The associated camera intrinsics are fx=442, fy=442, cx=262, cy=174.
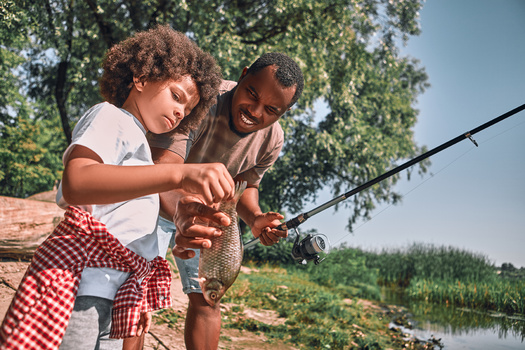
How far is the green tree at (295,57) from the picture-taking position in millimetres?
10328

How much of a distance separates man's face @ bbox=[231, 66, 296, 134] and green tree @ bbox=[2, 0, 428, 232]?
22.6 ft

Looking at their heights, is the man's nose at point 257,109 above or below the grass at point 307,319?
above

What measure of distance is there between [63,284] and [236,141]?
1727 mm

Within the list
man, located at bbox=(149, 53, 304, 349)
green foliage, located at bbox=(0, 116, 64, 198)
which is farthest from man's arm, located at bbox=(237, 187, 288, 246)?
green foliage, located at bbox=(0, 116, 64, 198)

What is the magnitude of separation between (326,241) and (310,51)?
28.0 feet

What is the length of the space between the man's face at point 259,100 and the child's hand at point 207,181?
4.82ft

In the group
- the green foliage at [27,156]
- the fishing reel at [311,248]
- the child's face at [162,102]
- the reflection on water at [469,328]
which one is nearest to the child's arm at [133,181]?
the child's face at [162,102]

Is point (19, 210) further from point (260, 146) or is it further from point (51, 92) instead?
point (51, 92)

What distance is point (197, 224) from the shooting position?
1.74 m

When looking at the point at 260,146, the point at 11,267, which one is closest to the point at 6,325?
the point at 260,146

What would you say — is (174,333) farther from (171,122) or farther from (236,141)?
(171,122)

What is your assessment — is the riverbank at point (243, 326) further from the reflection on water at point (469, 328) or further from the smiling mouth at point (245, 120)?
the smiling mouth at point (245, 120)

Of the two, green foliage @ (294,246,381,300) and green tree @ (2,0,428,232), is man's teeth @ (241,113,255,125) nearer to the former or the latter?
green tree @ (2,0,428,232)

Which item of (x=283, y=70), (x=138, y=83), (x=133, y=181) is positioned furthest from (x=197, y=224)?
(x=283, y=70)
